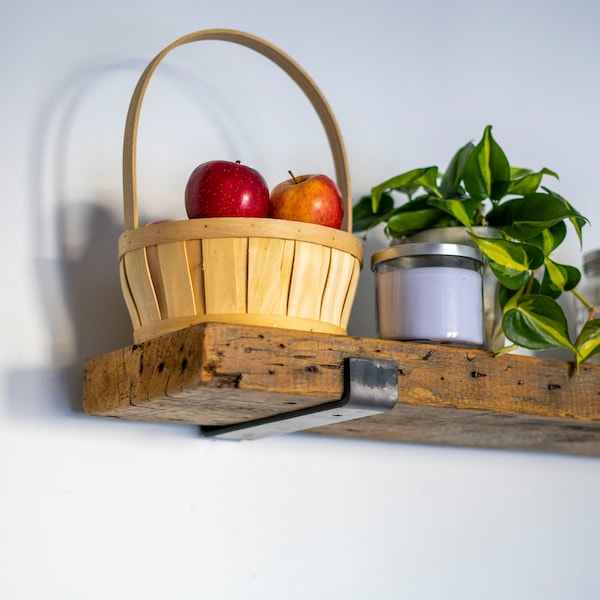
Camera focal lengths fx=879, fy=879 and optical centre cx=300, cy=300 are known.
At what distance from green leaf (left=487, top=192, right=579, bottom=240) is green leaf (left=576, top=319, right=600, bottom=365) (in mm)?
123

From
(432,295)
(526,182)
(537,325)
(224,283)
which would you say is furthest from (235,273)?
(526,182)

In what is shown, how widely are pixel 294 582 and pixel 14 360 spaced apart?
432mm

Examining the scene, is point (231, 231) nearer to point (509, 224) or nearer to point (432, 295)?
point (432, 295)

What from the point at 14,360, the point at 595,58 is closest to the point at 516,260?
the point at 14,360

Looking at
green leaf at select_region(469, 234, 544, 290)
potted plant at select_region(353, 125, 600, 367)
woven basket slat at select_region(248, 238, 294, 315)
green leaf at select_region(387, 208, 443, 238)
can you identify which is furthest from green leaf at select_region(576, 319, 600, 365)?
woven basket slat at select_region(248, 238, 294, 315)

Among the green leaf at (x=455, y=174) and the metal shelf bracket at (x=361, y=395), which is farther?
the green leaf at (x=455, y=174)

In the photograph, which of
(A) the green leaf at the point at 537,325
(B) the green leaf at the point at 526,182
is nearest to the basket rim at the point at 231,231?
(A) the green leaf at the point at 537,325

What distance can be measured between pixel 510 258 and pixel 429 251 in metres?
0.09

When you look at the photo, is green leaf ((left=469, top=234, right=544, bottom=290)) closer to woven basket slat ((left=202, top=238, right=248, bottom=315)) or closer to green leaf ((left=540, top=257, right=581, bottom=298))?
green leaf ((left=540, top=257, right=581, bottom=298))

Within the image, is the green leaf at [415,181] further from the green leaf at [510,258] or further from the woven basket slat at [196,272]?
the woven basket slat at [196,272]

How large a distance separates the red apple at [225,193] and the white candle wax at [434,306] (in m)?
0.18

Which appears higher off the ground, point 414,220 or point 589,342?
point 414,220

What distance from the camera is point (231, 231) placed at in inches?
32.2

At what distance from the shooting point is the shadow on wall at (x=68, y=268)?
964 mm
